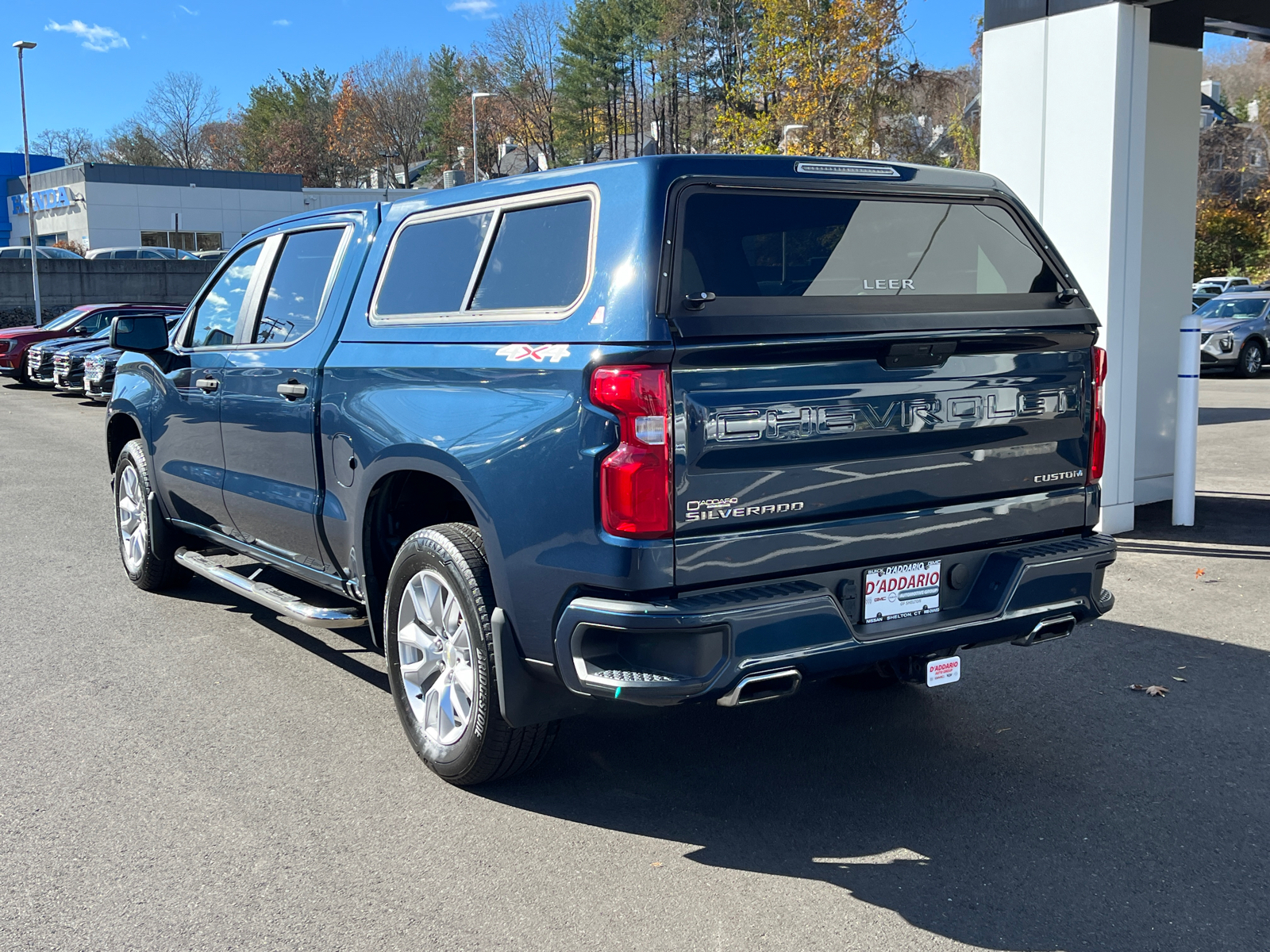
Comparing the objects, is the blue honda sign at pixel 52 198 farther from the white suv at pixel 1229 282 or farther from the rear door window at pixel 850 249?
the rear door window at pixel 850 249

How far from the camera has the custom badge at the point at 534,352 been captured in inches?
138

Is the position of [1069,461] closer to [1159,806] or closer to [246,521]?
[1159,806]

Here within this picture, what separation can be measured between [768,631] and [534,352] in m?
1.10

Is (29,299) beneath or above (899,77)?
beneath

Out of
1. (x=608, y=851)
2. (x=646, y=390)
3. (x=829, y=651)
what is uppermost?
(x=646, y=390)

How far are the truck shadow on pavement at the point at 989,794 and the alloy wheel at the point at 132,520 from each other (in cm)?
339

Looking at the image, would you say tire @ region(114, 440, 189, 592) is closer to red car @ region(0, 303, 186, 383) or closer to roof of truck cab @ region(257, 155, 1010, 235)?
roof of truck cab @ region(257, 155, 1010, 235)

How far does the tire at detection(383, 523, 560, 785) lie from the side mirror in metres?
2.61

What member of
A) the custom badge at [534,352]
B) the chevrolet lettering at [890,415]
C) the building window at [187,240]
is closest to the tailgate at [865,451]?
the chevrolet lettering at [890,415]

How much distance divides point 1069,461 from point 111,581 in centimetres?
576

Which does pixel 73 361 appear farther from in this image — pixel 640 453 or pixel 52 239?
pixel 52 239

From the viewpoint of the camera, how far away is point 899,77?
34.6 meters

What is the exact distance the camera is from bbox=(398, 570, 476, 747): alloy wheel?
4.05 metres

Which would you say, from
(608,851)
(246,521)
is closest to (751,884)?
(608,851)
